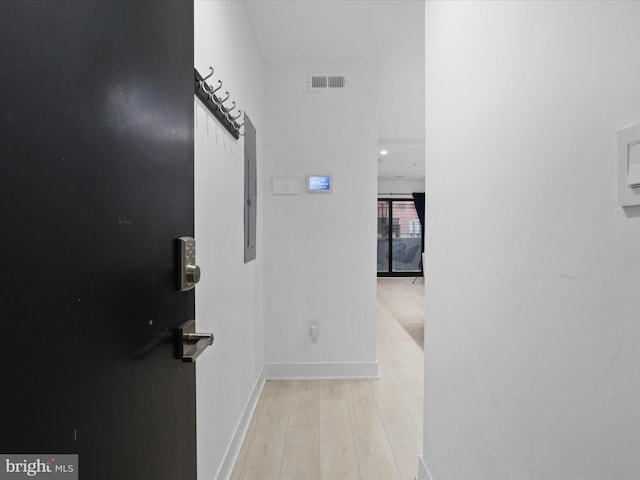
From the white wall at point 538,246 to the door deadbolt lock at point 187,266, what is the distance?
34.5 inches

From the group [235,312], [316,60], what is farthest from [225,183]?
[316,60]

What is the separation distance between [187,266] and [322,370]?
243cm

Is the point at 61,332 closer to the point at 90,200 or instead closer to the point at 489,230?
the point at 90,200

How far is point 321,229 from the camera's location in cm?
295

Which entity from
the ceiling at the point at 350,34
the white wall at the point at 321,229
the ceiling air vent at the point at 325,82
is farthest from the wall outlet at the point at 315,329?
the ceiling air vent at the point at 325,82

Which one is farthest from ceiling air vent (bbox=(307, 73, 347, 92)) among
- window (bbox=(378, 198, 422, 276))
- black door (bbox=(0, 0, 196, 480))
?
window (bbox=(378, 198, 422, 276))

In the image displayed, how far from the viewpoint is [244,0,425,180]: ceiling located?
221cm

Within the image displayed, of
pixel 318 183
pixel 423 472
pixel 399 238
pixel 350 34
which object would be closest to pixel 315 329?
pixel 318 183

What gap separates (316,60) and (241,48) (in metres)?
0.97

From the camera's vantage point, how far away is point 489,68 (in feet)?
3.38

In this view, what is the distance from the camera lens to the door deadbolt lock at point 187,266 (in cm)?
78

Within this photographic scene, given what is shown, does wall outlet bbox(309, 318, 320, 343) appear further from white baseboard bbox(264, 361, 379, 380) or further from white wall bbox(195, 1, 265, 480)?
white wall bbox(195, 1, 265, 480)

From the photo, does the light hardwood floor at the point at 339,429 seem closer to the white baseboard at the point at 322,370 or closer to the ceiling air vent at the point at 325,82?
the white baseboard at the point at 322,370

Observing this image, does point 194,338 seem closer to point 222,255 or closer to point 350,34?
point 222,255
